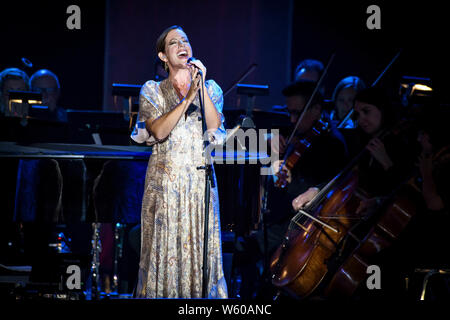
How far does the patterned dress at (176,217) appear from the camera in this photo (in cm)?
298

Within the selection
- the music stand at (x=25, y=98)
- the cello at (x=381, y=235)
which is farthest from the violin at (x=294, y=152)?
the music stand at (x=25, y=98)

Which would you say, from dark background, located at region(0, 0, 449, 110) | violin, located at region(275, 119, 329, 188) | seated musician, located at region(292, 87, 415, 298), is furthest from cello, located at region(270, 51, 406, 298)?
dark background, located at region(0, 0, 449, 110)

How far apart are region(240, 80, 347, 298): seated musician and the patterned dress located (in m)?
0.96

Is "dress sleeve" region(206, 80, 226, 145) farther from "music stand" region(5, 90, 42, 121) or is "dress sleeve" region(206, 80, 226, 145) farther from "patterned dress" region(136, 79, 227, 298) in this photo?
"music stand" region(5, 90, 42, 121)

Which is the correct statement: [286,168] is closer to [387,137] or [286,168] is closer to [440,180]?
[387,137]

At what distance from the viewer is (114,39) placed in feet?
23.8

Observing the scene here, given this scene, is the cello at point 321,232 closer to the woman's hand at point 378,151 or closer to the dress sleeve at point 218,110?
the woman's hand at point 378,151

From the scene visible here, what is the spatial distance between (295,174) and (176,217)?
1.44 m

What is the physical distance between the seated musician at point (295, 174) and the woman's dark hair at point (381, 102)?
32cm

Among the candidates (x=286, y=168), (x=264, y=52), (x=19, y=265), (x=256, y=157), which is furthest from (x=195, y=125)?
(x=264, y=52)

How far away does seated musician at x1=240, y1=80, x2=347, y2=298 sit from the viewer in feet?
13.4

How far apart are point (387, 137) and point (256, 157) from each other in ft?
2.79

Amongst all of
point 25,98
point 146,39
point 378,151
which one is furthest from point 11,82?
point 378,151

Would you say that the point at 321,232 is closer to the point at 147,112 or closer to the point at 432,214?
the point at 432,214
